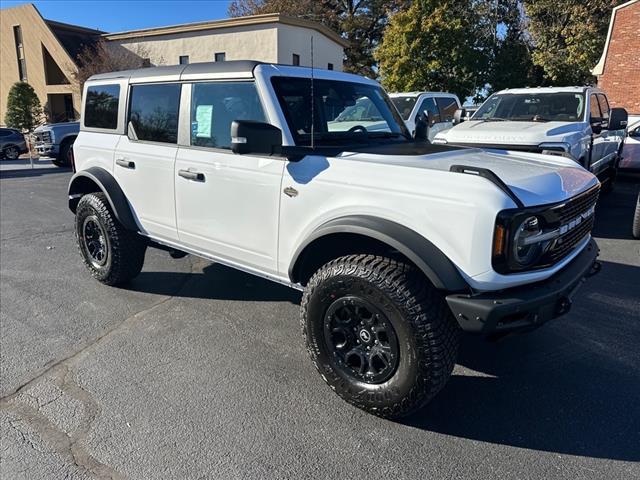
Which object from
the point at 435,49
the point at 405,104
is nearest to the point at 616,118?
the point at 405,104

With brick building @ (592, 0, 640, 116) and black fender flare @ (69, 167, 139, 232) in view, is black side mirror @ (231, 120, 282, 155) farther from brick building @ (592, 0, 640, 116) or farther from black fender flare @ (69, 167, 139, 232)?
brick building @ (592, 0, 640, 116)

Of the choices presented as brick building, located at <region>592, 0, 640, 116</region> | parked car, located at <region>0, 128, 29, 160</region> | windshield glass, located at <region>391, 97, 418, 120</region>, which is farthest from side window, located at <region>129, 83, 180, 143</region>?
parked car, located at <region>0, 128, 29, 160</region>

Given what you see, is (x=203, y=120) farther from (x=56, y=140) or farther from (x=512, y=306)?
(x=56, y=140)

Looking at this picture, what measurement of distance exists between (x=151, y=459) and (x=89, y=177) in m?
3.02

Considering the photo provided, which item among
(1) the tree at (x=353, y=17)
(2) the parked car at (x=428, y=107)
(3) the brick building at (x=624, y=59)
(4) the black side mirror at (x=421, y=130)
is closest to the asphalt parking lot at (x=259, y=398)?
(4) the black side mirror at (x=421, y=130)

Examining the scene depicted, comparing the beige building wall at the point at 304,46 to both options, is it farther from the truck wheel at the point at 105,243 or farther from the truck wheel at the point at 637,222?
the truck wheel at the point at 105,243

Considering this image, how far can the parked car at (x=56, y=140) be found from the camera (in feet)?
51.2

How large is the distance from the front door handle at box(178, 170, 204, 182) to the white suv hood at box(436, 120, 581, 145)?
14.2 feet

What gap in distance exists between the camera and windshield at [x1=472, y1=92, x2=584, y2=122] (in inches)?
289

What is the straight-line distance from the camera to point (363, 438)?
265 centimetres

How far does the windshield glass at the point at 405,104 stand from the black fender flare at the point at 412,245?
7.90 m

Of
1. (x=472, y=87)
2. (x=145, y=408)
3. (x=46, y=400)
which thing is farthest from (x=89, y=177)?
(x=472, y=87)

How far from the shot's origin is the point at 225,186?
348 centimetres

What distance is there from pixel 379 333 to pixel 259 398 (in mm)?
888
